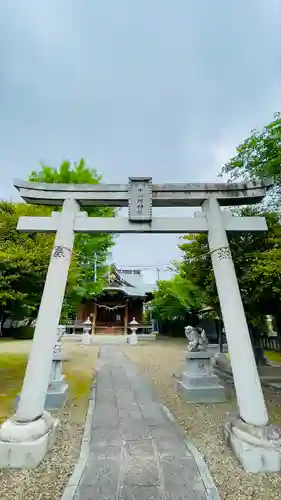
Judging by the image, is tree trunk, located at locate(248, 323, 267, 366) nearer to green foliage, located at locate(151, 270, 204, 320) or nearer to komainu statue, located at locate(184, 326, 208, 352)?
komainu statue, located at locate(184, 326, 208, 352)

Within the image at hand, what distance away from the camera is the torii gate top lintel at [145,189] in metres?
4.53

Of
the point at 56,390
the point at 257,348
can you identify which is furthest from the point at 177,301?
the point at 56,390

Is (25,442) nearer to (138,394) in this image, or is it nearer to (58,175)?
(138,394)

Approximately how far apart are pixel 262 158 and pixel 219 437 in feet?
17.5

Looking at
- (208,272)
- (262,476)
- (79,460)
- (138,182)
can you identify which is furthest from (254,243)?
(79,460)

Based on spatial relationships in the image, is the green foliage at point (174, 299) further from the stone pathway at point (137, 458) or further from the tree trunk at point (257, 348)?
the stone pathway at point (137, 458)

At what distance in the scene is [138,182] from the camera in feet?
14.9

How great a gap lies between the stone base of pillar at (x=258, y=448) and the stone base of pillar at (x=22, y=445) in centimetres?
240

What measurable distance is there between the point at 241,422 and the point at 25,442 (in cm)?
269

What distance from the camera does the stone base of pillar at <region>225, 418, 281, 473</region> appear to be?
3098 mm

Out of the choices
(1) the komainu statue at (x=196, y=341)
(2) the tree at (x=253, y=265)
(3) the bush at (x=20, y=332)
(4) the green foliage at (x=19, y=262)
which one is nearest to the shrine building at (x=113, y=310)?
(3) the bush at (x=20, y=332)

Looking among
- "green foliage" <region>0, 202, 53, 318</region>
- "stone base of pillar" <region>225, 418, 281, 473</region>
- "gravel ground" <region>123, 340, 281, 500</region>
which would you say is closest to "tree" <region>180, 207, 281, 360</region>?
"gravel ground" <region>123, 340, 281, 500</region>

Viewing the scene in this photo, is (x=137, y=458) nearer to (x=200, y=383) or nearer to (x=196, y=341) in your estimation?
(x=200, y=383)

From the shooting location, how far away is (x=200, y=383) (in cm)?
636
